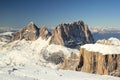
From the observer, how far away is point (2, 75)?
132 m

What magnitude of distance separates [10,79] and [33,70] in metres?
28.9

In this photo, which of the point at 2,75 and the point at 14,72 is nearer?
the point at 2,75

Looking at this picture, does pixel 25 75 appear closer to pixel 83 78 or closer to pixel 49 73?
pixel 49 73

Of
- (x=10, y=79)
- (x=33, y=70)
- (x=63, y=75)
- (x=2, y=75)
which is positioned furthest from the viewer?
(x=33, y=70)

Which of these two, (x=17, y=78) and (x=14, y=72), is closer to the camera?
(x=17, y=78)

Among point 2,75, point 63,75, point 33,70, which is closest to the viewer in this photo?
point 2,75

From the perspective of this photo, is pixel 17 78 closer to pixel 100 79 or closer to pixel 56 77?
pixel 56 77

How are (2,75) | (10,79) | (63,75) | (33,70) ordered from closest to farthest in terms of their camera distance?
(10,79) < (2,75) < (63,75) < (33,70)

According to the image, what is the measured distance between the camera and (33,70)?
15112 cm

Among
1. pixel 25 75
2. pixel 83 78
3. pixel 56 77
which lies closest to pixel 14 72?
pixel 25 75

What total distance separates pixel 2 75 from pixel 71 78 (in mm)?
26010

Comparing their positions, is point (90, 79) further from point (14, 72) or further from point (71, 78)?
point (14, 72)

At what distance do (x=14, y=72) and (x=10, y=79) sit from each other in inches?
762

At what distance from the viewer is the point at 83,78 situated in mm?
135375
